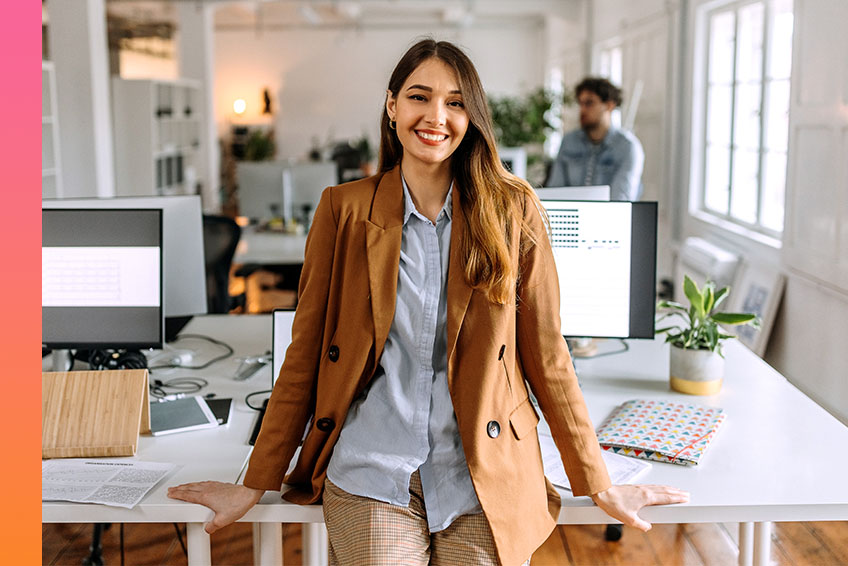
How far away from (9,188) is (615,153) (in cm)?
430

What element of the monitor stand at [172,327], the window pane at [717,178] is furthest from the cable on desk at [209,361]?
the window pane at [717,178]

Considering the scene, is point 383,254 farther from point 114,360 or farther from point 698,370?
point 114,360

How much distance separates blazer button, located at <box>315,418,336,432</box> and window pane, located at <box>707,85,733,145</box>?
463 centimetres

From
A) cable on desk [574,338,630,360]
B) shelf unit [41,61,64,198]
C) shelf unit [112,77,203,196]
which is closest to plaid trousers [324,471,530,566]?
cable on desk [574,338,630,360]

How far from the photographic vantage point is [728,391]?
212cm

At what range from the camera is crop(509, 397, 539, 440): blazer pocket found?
144 cm

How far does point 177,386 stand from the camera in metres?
2.28

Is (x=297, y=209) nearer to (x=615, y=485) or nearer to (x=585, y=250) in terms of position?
(x=585, y=250)

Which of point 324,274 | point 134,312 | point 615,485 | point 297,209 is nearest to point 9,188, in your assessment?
point 324,274

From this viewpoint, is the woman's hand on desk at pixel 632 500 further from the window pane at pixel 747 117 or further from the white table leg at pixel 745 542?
the window pane at pixel 747 117

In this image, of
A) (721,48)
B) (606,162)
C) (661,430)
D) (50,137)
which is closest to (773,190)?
(606,162)

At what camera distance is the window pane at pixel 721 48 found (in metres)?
5.44

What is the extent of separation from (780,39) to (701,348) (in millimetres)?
3237

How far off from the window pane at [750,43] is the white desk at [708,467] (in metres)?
3.18
